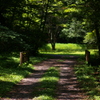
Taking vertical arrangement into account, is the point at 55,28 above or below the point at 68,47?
above

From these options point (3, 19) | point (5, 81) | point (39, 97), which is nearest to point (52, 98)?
point (39, 97)

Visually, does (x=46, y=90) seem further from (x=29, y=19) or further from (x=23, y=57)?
(x=29, y=19)

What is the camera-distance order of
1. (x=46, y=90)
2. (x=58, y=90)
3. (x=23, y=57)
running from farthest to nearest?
(x=23, y=57)
(x=58, y=90)
(x=46, y=90)

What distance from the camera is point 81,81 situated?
12.1m

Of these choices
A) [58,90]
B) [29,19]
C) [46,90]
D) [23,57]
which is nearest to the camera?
[46,90]

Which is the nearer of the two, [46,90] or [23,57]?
[46,90]

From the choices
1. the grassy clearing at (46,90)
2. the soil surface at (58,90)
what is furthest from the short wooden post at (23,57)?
the grassy clearing at (46,90)

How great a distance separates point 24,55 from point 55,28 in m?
31.7

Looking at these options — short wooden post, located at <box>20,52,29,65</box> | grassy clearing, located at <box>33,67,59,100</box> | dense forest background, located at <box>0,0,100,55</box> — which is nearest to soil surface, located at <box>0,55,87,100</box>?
grassy clearing, located at <box>33,67,59,100</box>

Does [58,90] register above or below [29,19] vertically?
below

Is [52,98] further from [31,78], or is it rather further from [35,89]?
[31,78]

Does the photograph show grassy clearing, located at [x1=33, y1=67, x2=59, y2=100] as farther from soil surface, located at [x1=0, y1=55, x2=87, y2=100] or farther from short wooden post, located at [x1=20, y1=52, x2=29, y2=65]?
short wooden post, located at [x1=20, y1=52, x2=29, y2=65]

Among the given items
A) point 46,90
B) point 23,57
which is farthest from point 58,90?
point 23,57

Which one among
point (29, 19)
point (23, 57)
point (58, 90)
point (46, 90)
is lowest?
point (58, 90)
